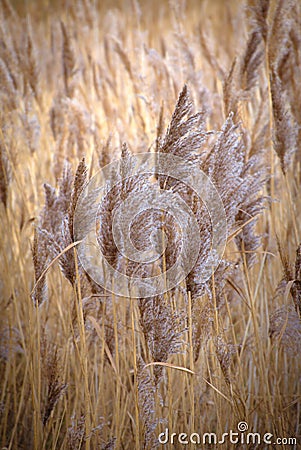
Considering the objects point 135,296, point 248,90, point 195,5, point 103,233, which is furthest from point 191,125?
point 195,5

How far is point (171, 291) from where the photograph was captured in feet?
2.92

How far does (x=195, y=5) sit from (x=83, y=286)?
3.56 m

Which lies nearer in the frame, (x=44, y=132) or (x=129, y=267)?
(x=129, y=267)

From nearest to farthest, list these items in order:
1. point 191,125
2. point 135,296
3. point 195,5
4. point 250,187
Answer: point 191,125 → point 135,296 → point 250,187 → point 195,5

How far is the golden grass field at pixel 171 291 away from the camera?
83 cm

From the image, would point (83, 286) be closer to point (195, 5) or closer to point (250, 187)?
point (250, 187)

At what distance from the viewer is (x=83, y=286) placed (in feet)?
3.17

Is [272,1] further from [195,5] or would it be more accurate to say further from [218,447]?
[195,5]

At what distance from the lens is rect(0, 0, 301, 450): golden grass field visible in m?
0.83

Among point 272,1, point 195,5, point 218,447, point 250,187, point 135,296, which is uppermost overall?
point 195,5

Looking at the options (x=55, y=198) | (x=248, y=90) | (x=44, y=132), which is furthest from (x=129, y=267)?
(x=44, y=132)

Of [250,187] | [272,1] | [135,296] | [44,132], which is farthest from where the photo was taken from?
[44,132]

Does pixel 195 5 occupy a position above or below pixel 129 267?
above

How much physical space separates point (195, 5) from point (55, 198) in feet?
11.2
